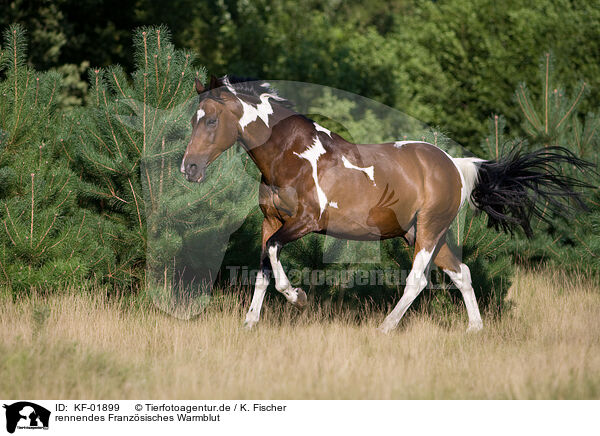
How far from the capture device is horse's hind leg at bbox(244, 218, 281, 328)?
568 centimetres

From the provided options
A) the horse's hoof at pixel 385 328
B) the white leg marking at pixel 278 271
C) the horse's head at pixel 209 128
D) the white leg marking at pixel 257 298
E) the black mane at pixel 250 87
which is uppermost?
the black mane at pixel 250 87

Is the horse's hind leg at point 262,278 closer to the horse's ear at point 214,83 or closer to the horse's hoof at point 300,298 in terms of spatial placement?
the horse's hoof at point 300,298

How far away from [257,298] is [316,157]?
1328 millimetres

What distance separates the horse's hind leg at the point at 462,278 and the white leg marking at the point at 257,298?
1.71m

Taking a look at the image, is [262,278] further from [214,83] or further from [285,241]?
[214,83]

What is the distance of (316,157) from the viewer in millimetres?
5684

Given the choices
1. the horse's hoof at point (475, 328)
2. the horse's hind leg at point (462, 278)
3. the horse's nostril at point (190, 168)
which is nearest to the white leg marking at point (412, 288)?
the horse's hind leg at point (462, 278)

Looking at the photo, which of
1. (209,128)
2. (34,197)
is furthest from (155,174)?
(209,128)

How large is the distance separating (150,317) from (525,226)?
3.71 metres

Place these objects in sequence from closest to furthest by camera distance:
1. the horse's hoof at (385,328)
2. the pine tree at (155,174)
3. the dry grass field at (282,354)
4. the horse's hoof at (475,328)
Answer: the dry grass field at (282,354), the horse's hoof at (385,328), the horse's hoof at (475,328), the pine tree at (155,174)

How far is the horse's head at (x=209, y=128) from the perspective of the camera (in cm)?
535
